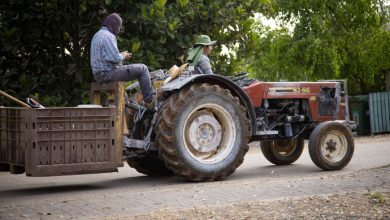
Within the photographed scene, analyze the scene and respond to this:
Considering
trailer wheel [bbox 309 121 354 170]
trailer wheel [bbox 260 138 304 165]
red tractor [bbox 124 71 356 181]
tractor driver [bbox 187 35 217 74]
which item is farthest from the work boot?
trailer wheel [bbox 260 138 304 165]

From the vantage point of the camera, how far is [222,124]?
995 cm

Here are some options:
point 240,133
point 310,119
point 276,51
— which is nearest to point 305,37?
point 276,51

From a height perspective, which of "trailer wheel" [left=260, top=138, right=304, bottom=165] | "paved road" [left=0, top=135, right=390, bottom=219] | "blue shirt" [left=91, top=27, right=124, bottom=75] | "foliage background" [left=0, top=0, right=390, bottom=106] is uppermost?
"foliage background" [left=0, top=0, right=390, bottom=106]

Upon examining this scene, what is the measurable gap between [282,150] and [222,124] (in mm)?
2683

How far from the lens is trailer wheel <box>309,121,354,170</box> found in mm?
10625

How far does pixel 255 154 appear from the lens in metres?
15.1

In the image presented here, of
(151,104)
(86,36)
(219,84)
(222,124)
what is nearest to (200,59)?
(219,84)

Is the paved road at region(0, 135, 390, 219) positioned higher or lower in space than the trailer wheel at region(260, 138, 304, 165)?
lower

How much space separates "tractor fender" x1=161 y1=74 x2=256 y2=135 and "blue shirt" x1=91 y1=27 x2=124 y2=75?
82 centimetres

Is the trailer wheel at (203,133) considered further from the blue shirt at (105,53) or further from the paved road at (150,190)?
the blue shirt at (105,53)

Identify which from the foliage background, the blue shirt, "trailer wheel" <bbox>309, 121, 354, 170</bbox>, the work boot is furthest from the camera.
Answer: the foliage background

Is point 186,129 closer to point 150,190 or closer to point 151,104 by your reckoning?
point 151,104

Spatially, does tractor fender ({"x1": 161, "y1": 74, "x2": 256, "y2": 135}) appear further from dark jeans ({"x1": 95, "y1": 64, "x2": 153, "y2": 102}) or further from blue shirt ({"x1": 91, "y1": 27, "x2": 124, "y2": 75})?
blue shirt ({"x1": 91, "y1": 27, "x2": 124, "y2": 75})

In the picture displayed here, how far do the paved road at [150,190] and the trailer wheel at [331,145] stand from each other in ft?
0.72
